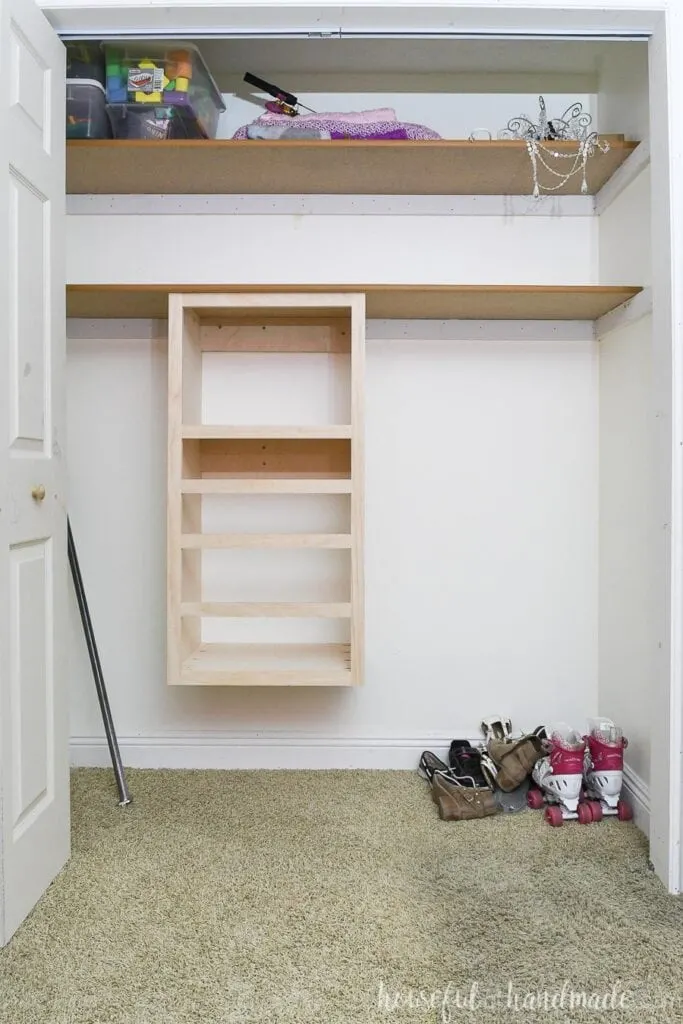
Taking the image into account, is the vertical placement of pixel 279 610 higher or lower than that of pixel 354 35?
lower

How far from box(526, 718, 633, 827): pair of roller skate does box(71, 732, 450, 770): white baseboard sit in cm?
40

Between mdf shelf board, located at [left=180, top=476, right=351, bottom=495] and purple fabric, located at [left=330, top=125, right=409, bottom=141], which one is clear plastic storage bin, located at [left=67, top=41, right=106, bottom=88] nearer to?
purple fabric, located at [left=330, top=125, right=409, bottom=141]

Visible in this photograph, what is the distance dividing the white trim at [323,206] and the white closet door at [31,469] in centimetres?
57

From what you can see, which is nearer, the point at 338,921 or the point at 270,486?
the point at 338,921

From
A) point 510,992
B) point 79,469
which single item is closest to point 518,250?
point 79,469

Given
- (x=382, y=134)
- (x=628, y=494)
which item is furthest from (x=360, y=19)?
(x=628, y=494)

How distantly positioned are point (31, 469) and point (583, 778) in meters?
1.64

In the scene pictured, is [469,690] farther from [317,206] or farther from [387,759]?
[317,206]

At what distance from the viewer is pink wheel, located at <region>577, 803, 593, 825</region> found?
6.23 feet

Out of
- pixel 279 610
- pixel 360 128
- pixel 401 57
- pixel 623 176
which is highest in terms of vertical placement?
pixel 401 57

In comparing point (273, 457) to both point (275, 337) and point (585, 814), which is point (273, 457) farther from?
point (585, 814)

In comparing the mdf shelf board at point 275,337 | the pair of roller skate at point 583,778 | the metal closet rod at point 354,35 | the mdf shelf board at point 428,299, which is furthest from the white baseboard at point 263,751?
the metal closet rod at point 354,35

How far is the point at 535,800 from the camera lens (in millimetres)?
1978

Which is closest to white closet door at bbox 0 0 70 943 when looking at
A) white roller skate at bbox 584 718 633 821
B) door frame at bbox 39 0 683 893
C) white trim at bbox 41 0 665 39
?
white trim at bbox 41 0 665 39
